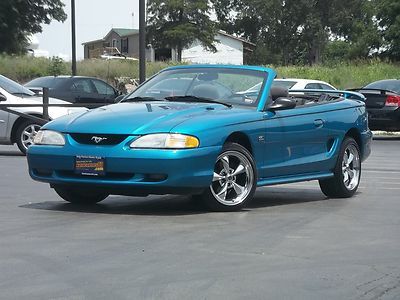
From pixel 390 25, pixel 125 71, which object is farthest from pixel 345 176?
pixel 390 25

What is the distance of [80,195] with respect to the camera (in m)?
8.50

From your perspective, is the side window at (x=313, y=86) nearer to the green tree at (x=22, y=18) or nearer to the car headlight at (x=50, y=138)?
the car headlight at (x=50, y=138)

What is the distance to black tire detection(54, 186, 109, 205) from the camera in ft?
27.4

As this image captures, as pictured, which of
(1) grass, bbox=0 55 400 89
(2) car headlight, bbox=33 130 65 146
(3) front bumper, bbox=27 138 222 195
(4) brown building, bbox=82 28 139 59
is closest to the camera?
(3) front bumper, bbox=27 138 222 195

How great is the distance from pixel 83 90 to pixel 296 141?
1355cm

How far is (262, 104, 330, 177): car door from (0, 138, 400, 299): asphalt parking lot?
1.40 ft

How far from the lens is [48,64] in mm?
46781

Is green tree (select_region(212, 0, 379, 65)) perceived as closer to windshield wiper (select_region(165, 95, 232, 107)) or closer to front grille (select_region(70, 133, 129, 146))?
windshield wiper (select_region(165, 95, 232, 107))

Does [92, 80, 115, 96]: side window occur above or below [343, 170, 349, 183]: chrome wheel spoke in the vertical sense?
above

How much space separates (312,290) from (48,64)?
1694 inches

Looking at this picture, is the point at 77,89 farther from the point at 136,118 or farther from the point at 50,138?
the point at 136,118

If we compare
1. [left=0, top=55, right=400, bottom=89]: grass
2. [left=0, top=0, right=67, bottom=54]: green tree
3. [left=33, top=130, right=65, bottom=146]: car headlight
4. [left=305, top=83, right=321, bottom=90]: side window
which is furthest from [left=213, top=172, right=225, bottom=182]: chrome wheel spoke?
[left=0, top=0, right=67, bottom=54]: green tree

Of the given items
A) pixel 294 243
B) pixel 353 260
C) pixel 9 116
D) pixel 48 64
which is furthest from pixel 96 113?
pixel 48 64

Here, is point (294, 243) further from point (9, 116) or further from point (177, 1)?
point (177, 1)
